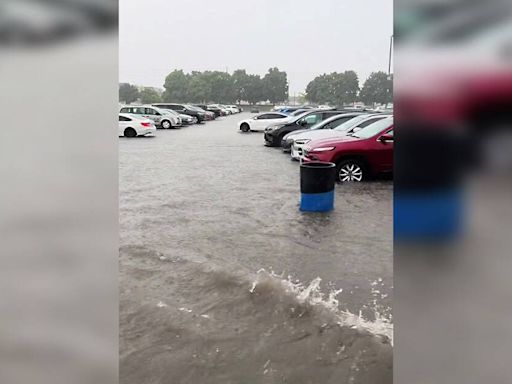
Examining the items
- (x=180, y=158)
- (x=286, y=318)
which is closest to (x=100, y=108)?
(x=286, y=318)

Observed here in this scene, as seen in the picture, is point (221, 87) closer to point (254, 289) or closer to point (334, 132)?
point (334, 132)

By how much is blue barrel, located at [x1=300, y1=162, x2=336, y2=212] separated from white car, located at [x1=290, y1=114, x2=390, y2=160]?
4301 millimetres

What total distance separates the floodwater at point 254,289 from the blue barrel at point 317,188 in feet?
0.76

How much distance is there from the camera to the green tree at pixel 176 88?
8144 centimetres

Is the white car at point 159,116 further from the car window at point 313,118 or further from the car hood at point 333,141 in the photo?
the car hood at point 333,141

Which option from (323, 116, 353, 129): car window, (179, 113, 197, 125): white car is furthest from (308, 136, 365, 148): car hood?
(179, 113, 197, 125): white car

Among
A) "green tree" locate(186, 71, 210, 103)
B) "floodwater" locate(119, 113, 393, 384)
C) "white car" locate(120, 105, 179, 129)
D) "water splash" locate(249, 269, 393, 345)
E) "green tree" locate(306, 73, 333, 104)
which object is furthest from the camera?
"green tree" locate(186, 71, 210, 103)

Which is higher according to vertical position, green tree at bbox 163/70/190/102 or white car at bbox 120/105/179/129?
green tree at bbox 163/70/190/102

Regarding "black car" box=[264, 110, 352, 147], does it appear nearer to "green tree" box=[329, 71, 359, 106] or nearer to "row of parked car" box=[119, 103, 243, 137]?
"row of parked car" box=[119, 103, 243, 137]

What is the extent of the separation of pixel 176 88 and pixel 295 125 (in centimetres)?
6717

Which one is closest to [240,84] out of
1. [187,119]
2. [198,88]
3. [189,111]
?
[198,88]

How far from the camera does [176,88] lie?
8281 cm

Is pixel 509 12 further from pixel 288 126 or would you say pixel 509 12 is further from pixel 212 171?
pixel 288 126

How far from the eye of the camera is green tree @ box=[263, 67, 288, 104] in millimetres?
93875
